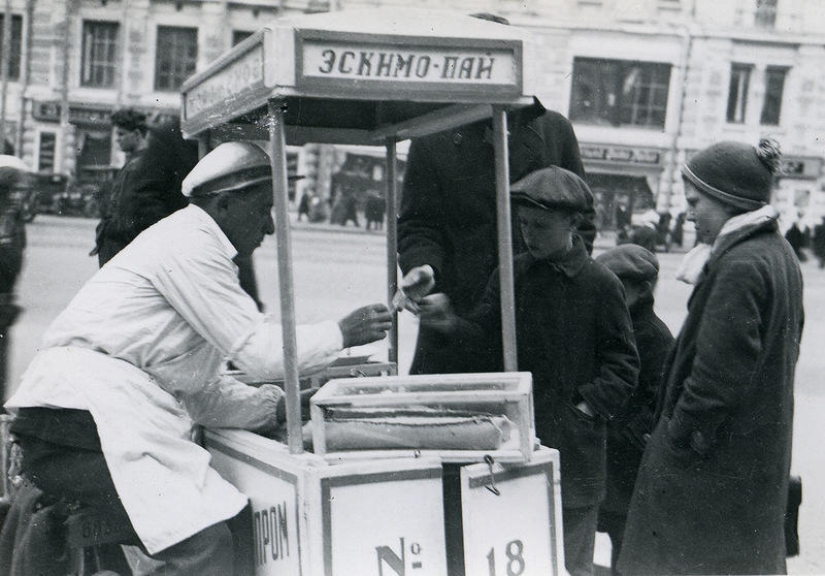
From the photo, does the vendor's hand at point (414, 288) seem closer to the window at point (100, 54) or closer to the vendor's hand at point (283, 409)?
the vendor's hand at point (283, 409)

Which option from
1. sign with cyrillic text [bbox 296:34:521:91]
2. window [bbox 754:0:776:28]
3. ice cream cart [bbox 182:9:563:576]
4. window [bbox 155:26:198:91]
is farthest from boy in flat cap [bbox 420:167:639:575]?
window [bbox 155:26:198:91]

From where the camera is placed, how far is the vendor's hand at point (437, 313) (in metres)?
2.89

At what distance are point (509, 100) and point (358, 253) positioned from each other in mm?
15348

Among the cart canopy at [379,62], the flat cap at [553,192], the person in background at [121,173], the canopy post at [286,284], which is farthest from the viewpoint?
the person in background at [121,173]

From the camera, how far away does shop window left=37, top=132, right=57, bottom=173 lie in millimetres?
23666

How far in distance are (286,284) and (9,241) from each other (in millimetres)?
2623

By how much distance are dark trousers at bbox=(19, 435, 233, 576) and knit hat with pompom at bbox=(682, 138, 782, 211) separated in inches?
67.9

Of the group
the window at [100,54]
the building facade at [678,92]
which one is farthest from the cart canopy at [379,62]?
the window at [100,54]

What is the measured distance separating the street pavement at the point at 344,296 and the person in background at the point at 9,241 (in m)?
0.78

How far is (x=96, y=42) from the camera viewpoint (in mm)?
22703

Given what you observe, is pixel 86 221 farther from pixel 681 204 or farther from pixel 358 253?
pixel 681 204

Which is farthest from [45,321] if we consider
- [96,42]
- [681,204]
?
[681,204]

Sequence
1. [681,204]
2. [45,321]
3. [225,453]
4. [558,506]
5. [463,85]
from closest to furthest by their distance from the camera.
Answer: [463,85]
[558,506]
[225,453]
[45,321]
[681,204]

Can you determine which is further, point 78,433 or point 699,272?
point 699,272
